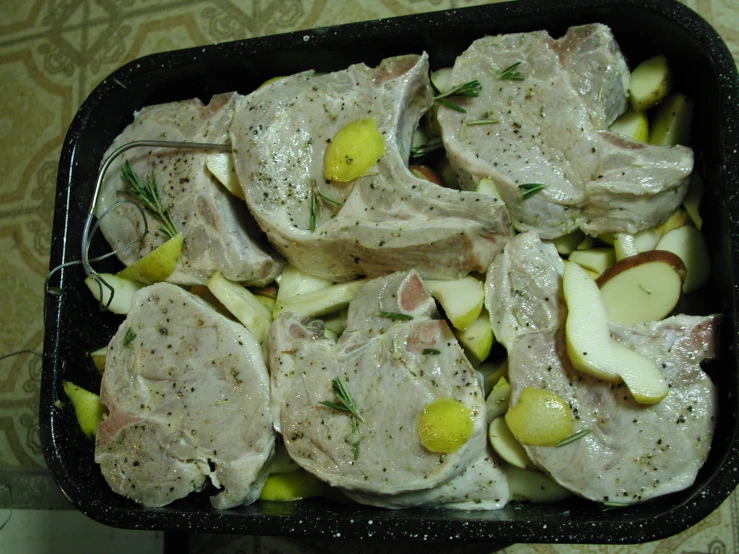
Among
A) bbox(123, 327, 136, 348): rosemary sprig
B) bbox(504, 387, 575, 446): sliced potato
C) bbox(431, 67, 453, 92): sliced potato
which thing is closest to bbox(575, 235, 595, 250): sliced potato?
bbox(504, 387, 575, 446): sliced potato

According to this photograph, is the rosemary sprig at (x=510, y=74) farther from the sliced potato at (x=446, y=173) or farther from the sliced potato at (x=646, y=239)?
the sliced potato at (x=646, y=239)

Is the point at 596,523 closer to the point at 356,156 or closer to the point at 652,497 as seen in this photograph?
the point at 652,497

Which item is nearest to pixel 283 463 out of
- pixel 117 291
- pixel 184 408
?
pixel 184 408

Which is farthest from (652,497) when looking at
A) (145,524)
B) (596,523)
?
(145,524)

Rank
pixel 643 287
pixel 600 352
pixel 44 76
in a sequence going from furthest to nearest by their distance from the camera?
pixel 44 76 → pixel 643 287 → pixel 600 352

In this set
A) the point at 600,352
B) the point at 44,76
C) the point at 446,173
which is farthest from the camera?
the point at 44,76

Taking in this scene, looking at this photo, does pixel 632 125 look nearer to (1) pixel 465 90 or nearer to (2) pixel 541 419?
(1) pixel 465 90

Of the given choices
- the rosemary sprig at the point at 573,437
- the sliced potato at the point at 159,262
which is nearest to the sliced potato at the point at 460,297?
the rosemary sprig at the point at 573,437
